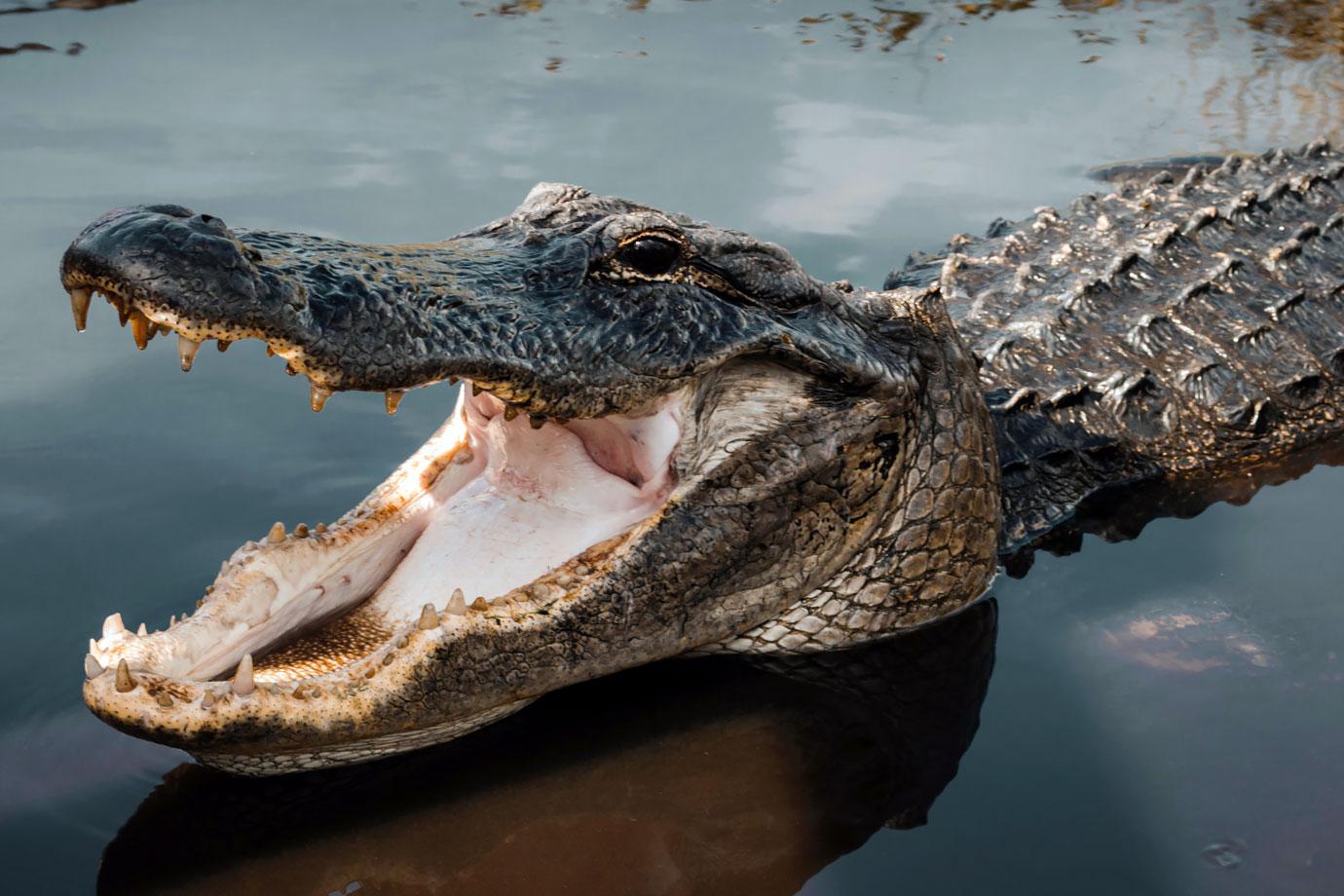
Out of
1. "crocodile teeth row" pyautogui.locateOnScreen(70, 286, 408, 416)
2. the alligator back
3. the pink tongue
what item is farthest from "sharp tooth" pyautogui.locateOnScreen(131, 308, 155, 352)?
the alligator back

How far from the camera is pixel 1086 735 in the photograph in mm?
3371

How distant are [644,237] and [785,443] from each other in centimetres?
60

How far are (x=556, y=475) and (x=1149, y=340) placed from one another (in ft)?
7.78

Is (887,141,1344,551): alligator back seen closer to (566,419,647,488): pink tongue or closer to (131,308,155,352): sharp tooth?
(566,419,647,488): pink tongue

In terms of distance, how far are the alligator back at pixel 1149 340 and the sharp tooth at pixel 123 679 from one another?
2669 millimetres

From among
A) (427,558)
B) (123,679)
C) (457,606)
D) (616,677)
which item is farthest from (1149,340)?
(123,679)

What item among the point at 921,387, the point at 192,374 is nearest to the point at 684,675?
the point at 921,387

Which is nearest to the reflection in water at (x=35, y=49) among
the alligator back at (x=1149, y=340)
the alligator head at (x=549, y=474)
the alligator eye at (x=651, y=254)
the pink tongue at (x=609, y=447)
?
the alligator back at (x=1149, y=340)

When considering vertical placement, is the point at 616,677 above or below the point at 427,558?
below

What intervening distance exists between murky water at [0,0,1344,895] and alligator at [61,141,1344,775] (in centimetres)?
21

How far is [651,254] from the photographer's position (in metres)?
3.08

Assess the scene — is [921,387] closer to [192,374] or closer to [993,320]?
[993,320]

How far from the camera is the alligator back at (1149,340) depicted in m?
4.32

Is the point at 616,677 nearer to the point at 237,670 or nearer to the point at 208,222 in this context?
the point at 237,670
